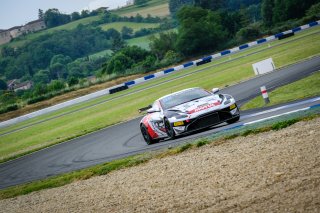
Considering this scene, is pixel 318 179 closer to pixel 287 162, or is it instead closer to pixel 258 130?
pixel 287 162

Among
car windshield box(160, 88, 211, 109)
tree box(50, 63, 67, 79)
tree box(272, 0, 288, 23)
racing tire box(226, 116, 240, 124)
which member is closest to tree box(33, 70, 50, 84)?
tree box(50, 63, 67, 79)

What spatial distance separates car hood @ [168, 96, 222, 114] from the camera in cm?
1374

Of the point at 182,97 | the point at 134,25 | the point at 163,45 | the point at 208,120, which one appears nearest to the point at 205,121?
the point at 208,120

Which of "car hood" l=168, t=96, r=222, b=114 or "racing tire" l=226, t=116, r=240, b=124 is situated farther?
"racing tire" l=226, t=116, r=240, b=124

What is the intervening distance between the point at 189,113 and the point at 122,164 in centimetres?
244

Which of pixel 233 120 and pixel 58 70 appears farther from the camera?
pixel 58 70

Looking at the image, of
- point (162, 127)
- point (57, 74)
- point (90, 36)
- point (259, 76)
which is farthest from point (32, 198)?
point (90, 36)

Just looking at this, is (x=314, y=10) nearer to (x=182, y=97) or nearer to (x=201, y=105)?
(x=182, y=97)

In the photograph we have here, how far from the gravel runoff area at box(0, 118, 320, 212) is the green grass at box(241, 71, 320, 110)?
590 centimetres

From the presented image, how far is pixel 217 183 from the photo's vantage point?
7703 mm

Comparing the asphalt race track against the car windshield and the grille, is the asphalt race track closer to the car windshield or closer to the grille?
the grille

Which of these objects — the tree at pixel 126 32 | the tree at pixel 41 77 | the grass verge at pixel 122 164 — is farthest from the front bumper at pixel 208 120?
the tree at pixel 126 32

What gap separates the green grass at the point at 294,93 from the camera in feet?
53.3

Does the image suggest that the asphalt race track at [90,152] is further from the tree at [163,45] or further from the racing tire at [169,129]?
the tree at [163,45]
